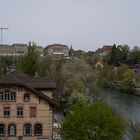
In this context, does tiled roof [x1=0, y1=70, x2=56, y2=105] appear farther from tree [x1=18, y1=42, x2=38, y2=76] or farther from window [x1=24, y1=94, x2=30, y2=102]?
tree [x1=18, y1=42, x2=38, y2=76]

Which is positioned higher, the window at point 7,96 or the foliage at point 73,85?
the window at point 7,96

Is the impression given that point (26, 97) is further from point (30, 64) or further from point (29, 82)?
point (30, 64)

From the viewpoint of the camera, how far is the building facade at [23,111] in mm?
30031

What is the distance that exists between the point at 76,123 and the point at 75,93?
23.6 meters

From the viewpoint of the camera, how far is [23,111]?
30406 millimetres

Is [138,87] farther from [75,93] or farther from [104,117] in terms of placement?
[104,117]

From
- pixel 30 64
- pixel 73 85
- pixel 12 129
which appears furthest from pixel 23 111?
pixel 30 64

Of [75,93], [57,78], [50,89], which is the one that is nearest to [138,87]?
[57,78]

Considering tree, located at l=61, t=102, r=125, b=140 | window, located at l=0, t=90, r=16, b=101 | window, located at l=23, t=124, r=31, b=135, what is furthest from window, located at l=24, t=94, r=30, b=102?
tree, located at l=61, t=102, r=125, b=140

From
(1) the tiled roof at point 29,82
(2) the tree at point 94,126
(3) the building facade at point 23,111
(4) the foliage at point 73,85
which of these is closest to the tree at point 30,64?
(4) the foliage at point 73,85

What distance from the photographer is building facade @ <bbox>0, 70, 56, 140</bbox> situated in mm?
30031

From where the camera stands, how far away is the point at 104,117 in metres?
25.8

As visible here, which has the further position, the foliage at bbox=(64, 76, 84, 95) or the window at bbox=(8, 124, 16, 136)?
the foliage at bbox=(64, 76, 84, 95)

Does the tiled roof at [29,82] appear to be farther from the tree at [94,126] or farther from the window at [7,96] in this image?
the tree at [94,126]
